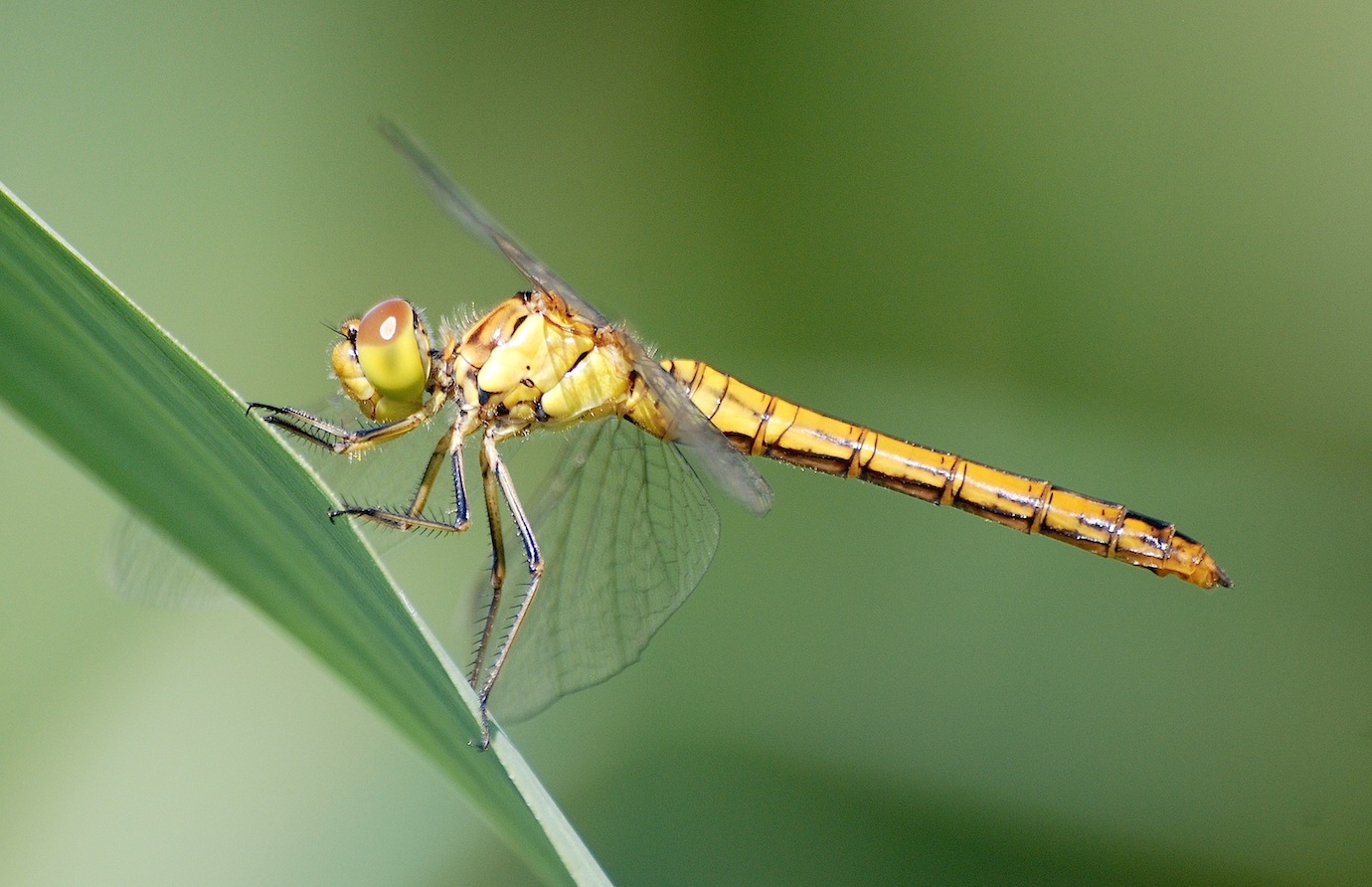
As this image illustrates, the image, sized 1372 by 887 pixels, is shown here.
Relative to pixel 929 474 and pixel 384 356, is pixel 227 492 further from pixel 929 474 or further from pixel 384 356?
pixel 929 474

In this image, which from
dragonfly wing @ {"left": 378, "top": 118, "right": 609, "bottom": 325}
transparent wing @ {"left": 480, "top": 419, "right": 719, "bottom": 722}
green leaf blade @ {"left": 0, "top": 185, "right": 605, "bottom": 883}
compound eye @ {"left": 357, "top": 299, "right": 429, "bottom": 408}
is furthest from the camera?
transparent wing @ {"left": 480, "top": 419, "right": 719, "bottom": 722}

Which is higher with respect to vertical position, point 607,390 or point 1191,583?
point 1191,583

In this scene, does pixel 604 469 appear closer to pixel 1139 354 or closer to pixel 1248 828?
pixel 1139 354

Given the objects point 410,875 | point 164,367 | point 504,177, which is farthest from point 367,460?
point 164,367

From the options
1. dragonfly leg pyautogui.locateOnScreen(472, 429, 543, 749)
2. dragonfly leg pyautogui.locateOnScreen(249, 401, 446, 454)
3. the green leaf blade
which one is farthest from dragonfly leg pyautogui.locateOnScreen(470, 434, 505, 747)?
the green leaf blade

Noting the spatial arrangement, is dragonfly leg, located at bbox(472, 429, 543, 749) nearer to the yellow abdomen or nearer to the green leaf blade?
the yellow abdomen

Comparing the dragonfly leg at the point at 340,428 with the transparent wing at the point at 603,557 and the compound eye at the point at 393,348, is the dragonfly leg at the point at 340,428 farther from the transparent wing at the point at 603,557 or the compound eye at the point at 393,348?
the transparent wing at the point at 603,557

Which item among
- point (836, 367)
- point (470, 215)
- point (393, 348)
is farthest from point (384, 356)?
point (836, 367)
